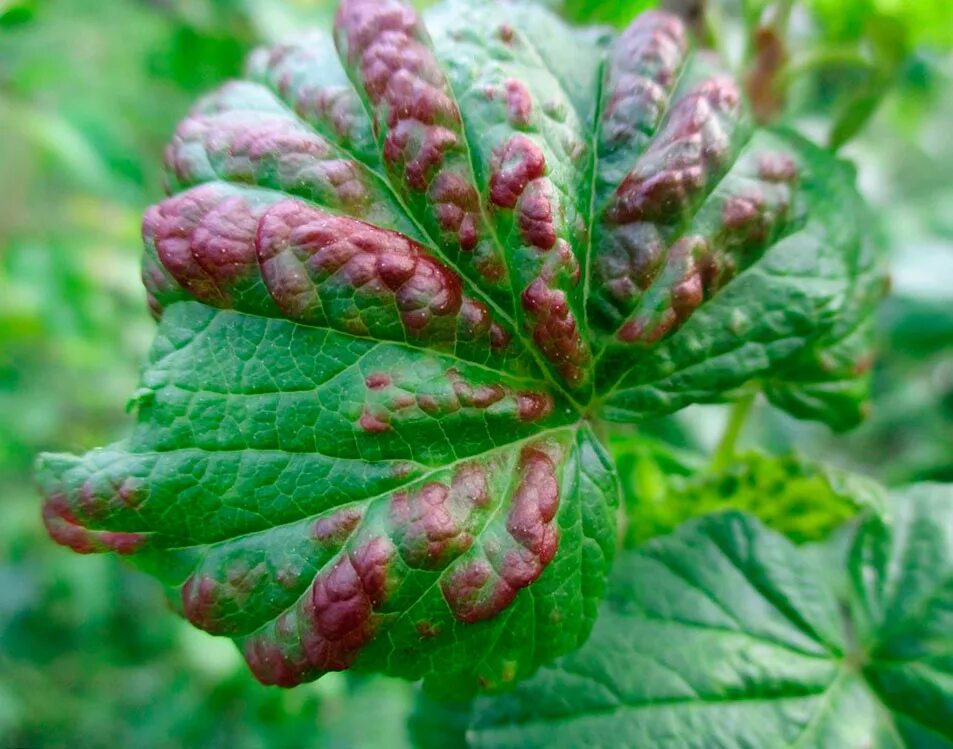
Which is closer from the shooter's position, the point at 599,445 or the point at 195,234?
the point at 195,234

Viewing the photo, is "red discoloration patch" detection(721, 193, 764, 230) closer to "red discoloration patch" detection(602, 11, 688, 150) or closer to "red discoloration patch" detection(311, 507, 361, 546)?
"red discoloration patch" detection(602, 11, 688, 150)

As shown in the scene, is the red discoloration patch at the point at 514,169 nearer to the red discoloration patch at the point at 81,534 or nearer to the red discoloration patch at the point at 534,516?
the red discoloration patch at the point at 534,516

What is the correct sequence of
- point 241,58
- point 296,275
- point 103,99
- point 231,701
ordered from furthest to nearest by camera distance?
point 231,701
point 103,99
point 241,58
point 296,275

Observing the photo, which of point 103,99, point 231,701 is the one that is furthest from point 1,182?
point 231,701

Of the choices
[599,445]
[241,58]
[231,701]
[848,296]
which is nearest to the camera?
[599,445]

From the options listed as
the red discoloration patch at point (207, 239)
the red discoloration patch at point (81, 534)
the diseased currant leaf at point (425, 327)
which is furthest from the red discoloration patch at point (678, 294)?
the red discoloration patch at point (81, 534)

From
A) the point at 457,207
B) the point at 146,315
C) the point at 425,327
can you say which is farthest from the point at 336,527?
the point at 146,315

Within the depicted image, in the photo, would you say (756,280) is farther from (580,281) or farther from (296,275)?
(296,275)
